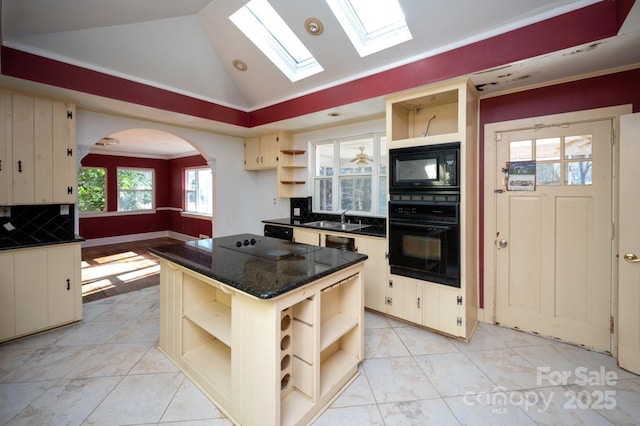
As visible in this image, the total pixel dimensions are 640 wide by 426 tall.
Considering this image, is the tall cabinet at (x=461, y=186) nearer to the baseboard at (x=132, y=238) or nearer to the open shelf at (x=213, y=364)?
the open shelf at (x=213, y=364)

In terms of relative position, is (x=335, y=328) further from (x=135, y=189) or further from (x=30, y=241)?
(x=135, y=189)

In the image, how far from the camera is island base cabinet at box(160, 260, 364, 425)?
1430 millimetres

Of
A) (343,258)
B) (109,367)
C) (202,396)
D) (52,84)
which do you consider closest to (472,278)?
(343,258)

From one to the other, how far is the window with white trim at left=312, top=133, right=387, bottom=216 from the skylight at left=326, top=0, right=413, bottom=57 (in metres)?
1.17

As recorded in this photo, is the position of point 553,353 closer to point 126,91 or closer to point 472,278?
point 472,278

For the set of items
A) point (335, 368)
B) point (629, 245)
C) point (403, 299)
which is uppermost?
point (629, 245)

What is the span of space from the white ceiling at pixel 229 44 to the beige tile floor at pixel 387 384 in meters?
2.36

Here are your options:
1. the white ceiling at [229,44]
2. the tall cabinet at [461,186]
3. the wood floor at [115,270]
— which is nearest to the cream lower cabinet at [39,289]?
the wood floor at [115,270]

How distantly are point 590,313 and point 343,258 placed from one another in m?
2.30

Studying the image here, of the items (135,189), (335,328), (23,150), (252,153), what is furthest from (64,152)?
(135,189)

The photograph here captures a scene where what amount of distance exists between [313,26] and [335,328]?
2653mm

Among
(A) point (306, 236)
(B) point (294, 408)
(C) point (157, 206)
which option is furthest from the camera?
(C) point (157, 206)

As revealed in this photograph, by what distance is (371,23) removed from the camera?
260 centimetres

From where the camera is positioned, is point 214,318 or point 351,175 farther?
point 351,175
